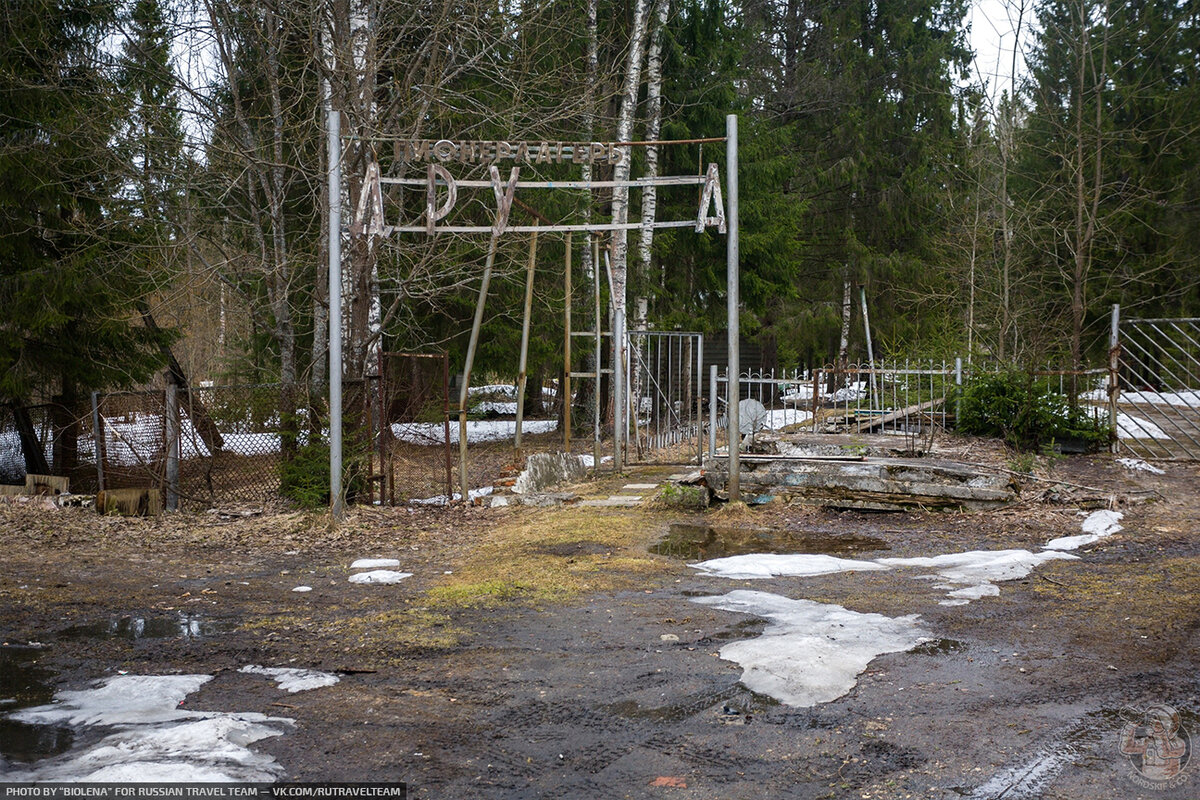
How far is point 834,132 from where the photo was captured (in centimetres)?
2997

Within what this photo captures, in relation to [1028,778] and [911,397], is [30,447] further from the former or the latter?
[911,397]

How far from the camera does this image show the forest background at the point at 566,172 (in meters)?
11.7

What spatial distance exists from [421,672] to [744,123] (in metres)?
18.8

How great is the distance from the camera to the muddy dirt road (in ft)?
12.6

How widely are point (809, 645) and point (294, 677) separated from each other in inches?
115

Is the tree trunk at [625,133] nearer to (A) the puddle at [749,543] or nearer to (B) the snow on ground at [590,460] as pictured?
(B) the snow on ground at [590,460]

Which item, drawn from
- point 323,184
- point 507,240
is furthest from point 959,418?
point 323,184

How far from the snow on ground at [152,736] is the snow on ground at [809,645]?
2.47 m

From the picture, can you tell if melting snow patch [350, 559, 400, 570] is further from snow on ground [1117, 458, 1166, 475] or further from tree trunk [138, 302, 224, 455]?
snow on ground [1117, 458, 1166, 475]

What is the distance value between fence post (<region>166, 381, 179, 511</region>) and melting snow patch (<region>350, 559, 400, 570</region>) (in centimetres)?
400

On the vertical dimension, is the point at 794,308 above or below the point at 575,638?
above

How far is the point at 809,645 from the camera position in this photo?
5363 mm

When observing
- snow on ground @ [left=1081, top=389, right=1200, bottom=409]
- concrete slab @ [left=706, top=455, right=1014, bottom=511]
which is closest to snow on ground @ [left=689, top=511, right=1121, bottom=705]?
concrete slab @ [left=706, top=455, right=1014, bottom=511]

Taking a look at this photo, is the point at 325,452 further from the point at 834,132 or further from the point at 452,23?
the point at 834,132
